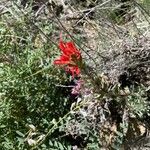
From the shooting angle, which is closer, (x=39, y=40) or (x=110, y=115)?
(x=110, y=115)

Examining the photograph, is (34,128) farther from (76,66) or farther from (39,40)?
(39,40)

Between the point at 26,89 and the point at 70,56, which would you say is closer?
the point at 70,56

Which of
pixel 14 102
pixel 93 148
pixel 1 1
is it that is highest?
pixel 1 1

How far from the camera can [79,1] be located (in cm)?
397

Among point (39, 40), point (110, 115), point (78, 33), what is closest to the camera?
point (110, 115)

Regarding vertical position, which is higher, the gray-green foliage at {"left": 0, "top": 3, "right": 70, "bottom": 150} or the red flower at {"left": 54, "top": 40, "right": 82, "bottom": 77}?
the red flower at {"left": 54, "top": 40, "right": 82, "bottom": 77}

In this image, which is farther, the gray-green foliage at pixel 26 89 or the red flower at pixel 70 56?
the gray-green foliage at pixel 26 89

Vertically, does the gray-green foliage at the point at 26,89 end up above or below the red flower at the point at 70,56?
below

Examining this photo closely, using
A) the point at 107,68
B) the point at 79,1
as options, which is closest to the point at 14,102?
the point at 107,68

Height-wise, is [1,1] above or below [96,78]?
above

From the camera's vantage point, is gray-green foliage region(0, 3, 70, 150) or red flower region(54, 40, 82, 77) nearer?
red flower region(54, 40, 82, 77)

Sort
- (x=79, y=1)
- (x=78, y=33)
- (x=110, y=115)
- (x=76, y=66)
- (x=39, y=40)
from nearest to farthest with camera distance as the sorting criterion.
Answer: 1. (x=76, y=66)
2. (x=110, y=115)
3. (x=39, y=40)
4. (x=78, y=33)
5. (x=79, y=1)

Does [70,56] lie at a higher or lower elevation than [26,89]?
higher

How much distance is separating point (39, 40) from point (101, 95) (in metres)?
0.77
